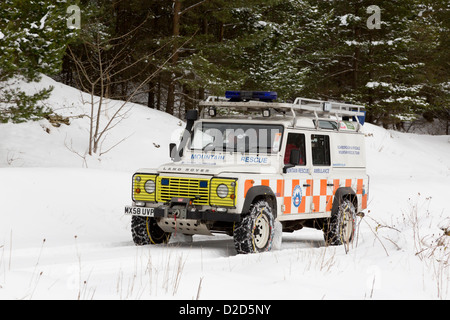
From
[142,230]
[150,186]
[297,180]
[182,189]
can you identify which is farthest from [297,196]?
[142,230]

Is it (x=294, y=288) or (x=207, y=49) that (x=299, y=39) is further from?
(x=294, y=288)

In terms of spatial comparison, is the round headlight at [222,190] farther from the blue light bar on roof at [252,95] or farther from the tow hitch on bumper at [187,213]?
the blue light bar on roof at [252,95]

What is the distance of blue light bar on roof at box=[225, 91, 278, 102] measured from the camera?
9.26m

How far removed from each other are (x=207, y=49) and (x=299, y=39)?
26.7ft

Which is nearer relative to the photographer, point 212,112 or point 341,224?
point 212,112

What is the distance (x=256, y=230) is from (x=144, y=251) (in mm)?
1528

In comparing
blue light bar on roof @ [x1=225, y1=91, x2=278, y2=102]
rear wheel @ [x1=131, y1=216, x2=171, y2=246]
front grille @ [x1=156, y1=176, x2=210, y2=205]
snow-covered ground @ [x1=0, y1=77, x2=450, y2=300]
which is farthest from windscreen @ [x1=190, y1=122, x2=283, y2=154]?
snow-covered ground @ [x1=0, y1=77, x2=450, y2=300]

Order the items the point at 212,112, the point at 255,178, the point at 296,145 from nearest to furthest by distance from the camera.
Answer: the point at 255,178, the point at 296,145, the point at 212,112

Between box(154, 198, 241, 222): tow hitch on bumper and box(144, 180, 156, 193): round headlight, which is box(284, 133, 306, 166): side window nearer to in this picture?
box(154, 198, 241, 222): tow hitch on bumper

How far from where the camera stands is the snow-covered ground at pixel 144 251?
548cm

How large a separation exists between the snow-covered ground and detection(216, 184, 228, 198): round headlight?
0.81 metres

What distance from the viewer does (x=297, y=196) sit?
355 inches

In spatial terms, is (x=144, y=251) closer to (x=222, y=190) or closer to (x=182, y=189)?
(x=182, y=189)

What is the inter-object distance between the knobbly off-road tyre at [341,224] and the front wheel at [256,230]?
1.85 metres
